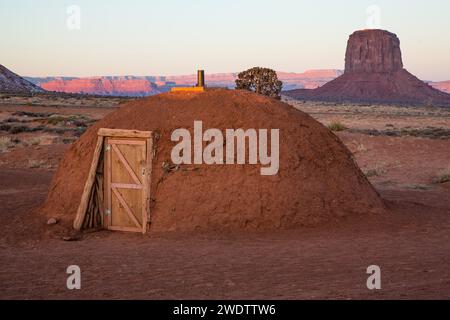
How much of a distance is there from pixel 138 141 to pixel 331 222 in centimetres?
355

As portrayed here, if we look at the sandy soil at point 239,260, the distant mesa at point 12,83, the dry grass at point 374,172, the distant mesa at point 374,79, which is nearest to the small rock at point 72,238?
the sandy soil at point 239,260

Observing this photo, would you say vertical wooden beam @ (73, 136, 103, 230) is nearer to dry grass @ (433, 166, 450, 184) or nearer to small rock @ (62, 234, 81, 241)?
small rock @ (62, 234, 81, 241)

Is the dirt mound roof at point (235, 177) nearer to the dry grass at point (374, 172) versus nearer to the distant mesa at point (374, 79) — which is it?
the dry grass at point (374, 172)

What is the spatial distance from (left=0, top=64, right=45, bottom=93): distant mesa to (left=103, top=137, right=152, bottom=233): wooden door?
86.8 metres

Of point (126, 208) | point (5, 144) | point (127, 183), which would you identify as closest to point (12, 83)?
point (5, 144)

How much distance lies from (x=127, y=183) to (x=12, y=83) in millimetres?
94546

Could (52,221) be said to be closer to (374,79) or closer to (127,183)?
(127,183)

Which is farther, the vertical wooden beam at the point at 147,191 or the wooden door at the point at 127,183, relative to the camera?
the wooden door at the point at 127,183

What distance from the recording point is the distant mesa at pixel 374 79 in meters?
118

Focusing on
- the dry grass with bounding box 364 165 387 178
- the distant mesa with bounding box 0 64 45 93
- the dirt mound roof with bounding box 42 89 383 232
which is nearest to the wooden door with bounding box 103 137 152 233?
the dirt mound roof with bounding box 42 89 383 232

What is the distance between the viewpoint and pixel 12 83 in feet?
324

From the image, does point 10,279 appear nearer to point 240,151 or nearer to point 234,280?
point 234,280

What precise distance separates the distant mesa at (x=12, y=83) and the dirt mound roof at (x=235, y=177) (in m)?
86.3
